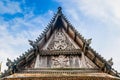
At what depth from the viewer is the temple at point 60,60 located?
14.3 metres

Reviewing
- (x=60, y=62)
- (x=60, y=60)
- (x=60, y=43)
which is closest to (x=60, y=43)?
(x=60, y=43)

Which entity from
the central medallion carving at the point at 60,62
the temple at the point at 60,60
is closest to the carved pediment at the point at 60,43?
the temple at the point at 60,60

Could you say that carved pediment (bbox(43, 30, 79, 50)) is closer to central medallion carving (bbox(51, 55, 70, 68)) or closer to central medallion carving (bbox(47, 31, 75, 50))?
central medallion carving (bbox(47, 31, 75, 50))

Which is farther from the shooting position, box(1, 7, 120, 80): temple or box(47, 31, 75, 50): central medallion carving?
box(47, 31, 75, 50): central medallion carving

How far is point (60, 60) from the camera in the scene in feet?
52.7

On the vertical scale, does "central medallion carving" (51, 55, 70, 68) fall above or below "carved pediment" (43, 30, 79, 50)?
below

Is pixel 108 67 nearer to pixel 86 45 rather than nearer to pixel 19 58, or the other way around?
pixel 86 45

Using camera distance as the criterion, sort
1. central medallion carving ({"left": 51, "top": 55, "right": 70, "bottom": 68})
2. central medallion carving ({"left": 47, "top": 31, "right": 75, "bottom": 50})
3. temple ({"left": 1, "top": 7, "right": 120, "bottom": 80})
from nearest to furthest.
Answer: temple ({"left": 1, "top": 7, "right": 120, "bottom": 80})
central medallion carving ({"left": 51, "top": 55, "right": 70, "bottom": 68})
central medallion carving ({"left": 47, "top": 31, "right": 75, "bottom": 50})

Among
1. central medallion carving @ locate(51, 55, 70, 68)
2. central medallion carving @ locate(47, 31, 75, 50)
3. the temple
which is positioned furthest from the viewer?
central medallion carving @ locate(47, 31, 75, 50)

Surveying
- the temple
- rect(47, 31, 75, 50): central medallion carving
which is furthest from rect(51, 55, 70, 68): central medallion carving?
rect(47, 31, 75, 50): central medallion carving

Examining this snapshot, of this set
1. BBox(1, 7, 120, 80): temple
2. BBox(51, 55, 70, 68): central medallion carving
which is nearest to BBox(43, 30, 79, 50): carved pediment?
BBox(1, 7, 120, 80): temple

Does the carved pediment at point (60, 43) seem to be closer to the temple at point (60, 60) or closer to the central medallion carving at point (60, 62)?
the temple at point (60, 60)

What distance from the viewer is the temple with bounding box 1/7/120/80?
14.3 meters

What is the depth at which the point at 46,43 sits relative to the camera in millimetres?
16906
